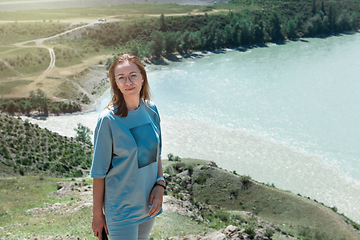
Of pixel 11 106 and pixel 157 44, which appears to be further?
pixel 157 44

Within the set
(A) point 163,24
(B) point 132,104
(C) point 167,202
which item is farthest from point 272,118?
(A) point 163,24

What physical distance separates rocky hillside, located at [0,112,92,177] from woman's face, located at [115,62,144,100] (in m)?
16.3

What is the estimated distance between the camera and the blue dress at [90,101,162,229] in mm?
2660

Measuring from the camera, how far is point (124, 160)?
8.90ft

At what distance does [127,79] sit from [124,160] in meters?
0.73

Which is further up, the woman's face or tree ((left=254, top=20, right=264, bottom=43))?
the woman's face

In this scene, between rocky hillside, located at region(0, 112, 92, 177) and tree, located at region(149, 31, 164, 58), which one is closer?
rocky hillside, located at region(0, 112, 92, 177)

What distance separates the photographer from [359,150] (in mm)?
30531

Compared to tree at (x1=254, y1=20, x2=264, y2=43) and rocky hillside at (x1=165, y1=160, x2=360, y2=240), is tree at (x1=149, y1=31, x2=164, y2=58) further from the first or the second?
rocky hillside at (x1=165, y1=160, x2=360, y2=240)

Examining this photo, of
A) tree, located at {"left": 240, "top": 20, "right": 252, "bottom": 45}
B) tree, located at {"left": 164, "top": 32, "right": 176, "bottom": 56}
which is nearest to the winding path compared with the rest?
tree, located at {"left": 164, "top": 32, "right": 176, "bottom": 56}

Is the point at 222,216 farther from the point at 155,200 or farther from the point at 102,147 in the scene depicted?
the point at 102,147

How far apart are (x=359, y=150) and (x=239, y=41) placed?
45764 millimetres

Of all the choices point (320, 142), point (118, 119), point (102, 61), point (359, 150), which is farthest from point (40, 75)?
point (118, 119)

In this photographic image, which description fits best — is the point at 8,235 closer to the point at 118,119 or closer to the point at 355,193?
the point at 118,119
